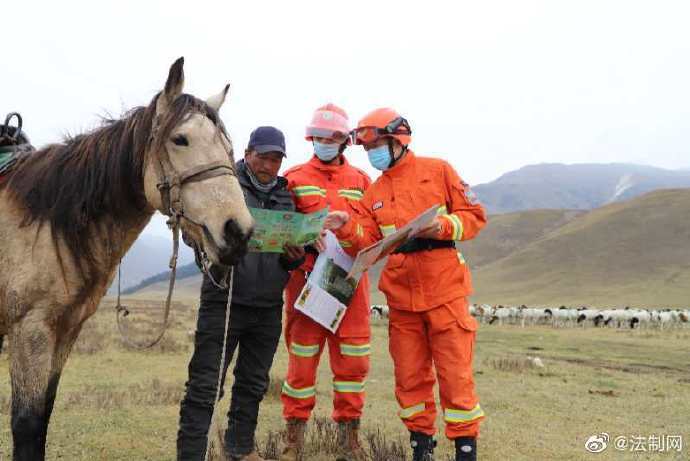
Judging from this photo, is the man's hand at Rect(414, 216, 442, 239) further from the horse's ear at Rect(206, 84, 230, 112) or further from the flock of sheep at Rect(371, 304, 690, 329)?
the flock of sheep at Rect(371, 304, 690, 329)

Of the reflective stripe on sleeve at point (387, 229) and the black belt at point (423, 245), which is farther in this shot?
the reflective stripe on sleeve at point (387, 229)

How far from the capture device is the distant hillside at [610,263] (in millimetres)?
49469

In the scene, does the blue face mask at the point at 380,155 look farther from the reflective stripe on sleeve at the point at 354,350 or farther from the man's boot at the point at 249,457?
the man's boot at the point at 249,457

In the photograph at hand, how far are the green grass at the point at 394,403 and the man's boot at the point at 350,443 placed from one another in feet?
0.90

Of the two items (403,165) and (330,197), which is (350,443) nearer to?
(330,197)

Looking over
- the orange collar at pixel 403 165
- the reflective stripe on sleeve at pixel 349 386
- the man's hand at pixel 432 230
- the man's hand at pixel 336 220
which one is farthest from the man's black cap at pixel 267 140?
the reflective stripe on sleeve at pixel 349 386

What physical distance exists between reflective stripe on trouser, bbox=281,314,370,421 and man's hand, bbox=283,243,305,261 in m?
0.70

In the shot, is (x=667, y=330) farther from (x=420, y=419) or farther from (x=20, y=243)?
(x=20, y=243)

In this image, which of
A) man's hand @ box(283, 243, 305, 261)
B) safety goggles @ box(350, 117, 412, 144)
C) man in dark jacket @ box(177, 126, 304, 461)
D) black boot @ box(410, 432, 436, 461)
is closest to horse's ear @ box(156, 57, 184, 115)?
man in dark jacket @ box(177, 126, 304, 461)

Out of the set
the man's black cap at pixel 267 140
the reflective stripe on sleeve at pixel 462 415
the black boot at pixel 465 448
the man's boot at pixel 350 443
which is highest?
the man's black cap at pixel 267 140

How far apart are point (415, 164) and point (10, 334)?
2.97m

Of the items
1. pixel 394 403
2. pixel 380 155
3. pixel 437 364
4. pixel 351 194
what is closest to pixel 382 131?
pixel 380 155

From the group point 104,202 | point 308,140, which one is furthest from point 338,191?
point 104,202

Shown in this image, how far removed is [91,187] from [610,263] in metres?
65.2
